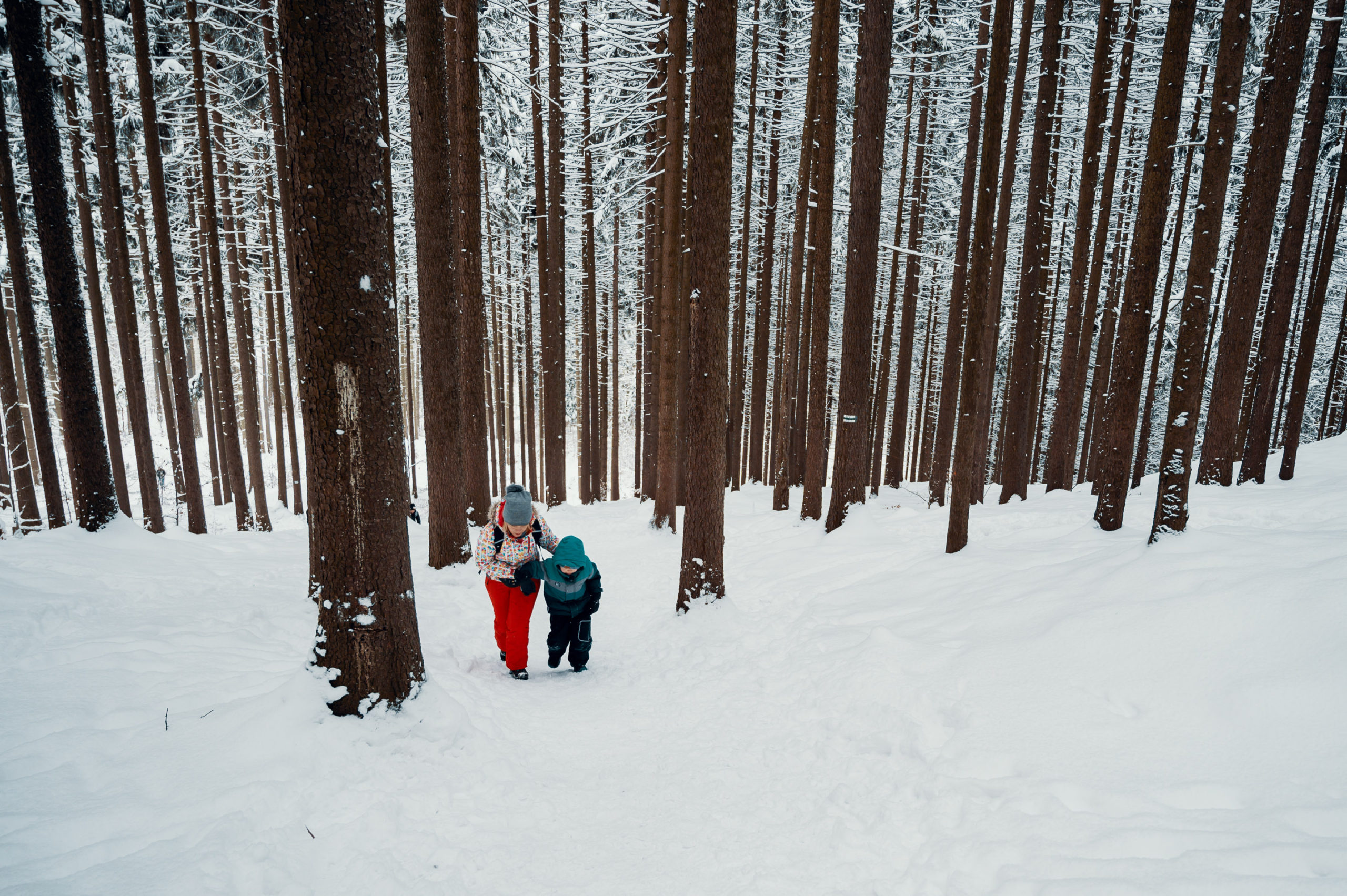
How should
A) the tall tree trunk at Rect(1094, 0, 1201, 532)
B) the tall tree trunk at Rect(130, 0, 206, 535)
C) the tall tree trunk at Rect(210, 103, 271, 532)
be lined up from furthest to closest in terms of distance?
the tall tree trunk at Rect(210, 103, 271, 532) → the tall tree trunk at Rect(130, 0, 206, 535) → the tall tree trunk at Rect(1094, 0, 1201, 532)

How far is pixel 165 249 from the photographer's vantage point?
33.4 ft

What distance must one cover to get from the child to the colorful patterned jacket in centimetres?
8

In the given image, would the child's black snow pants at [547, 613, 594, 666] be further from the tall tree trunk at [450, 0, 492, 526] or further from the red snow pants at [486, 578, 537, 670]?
the tall tree trunk at [450, 0, 492, 526]

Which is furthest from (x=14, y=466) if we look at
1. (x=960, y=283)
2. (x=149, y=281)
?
(x=960, y=283)

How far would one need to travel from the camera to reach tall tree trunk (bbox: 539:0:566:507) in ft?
37.6

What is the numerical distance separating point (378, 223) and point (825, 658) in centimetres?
468

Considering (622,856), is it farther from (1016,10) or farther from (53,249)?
(1016,10)

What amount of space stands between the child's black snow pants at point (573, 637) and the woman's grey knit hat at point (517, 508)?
0.92 metres

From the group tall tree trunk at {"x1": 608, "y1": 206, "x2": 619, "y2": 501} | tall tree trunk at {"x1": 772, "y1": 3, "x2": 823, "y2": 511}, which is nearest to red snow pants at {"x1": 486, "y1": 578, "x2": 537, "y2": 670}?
tall tree trunk at {"x1": 772, "y1": 3, "x2": 823, "y2": 511}

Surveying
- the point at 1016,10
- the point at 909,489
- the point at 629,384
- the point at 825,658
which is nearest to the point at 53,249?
the point at 825,658

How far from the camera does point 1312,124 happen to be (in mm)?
9297

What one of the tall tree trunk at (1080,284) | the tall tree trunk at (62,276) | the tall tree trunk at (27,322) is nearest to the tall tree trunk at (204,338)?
the tall tree trunk at (27,322)

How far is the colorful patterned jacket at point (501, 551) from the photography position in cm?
510

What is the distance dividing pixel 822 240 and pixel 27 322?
12296mm
